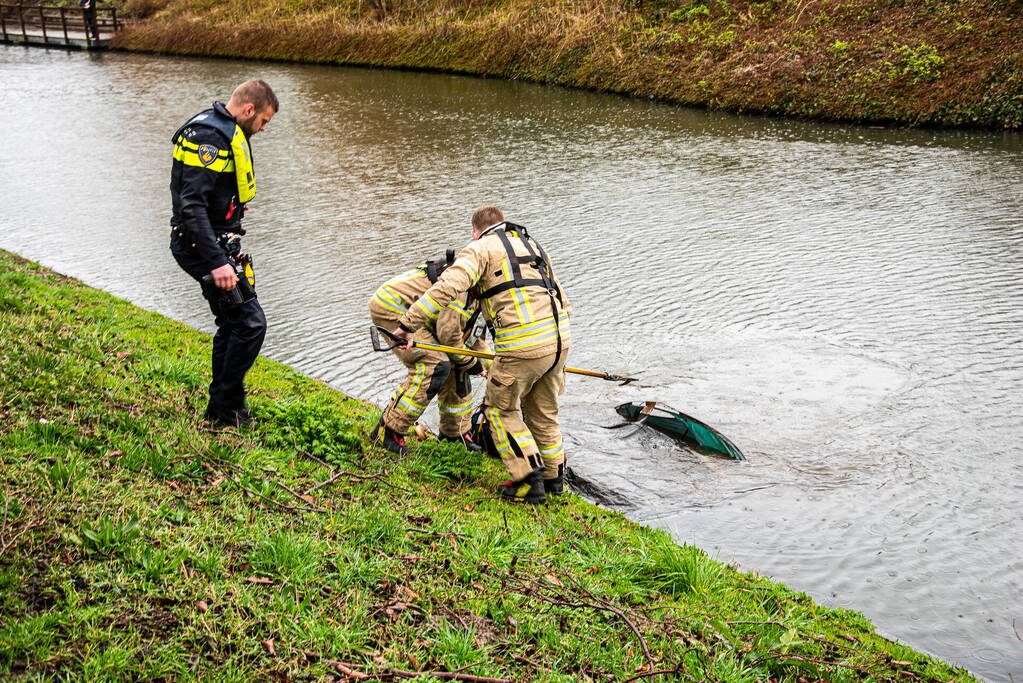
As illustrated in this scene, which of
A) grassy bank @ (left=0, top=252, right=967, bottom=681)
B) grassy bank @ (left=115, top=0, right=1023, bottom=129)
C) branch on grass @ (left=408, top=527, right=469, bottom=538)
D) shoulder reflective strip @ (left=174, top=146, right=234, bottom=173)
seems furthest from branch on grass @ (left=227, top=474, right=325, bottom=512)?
grassy bank @ (left=115, top=0, right=1023, bottom=129)

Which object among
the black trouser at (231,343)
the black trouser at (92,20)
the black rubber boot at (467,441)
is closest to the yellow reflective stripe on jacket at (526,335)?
the black rubber boot at (467,441)

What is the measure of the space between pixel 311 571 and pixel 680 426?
13.4 feet

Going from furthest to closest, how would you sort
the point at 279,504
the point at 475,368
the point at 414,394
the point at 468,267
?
1. the point at 475,368
2. the point at 414,394
3. the point at 468,267
4. the point at 279,504

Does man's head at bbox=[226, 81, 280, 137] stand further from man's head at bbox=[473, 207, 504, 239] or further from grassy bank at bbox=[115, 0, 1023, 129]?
grassy bank at bbox=[115, 0, 1023, 129]

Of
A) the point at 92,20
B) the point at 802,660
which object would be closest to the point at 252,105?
the point at 802,660

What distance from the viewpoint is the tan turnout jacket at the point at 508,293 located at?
6.08 meters

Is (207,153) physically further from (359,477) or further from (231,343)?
(359,477)

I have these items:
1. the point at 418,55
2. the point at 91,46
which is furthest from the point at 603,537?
the point at 91,46

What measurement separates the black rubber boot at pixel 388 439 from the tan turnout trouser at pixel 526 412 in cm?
79

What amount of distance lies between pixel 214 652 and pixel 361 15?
3839cm

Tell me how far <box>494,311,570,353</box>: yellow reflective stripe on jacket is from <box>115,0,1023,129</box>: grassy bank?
18.1 m

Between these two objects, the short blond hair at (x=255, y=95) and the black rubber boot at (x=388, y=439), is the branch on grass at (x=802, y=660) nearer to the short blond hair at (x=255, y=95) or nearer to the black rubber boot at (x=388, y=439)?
the black rubber boot at (x=388, y=439)

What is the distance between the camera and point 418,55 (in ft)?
111

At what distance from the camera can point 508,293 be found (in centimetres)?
612
